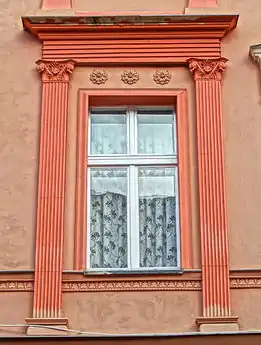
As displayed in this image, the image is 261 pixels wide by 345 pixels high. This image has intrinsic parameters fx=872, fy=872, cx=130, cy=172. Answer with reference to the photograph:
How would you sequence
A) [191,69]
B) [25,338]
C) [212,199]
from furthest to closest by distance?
[191,69], [212,199], [25,338]

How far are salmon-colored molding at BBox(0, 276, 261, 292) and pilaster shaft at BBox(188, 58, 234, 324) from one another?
0.51ft

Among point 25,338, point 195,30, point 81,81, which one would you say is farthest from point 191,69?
point 25,338

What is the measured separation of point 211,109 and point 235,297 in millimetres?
2280

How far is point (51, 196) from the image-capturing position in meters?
9.96

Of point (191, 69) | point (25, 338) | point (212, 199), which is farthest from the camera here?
point (191, 69)

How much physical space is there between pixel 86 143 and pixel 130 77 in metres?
1.01

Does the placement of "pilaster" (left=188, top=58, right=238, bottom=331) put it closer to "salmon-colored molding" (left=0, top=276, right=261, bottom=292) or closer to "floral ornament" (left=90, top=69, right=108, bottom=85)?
"salmon-colored molding" (left=0, top=276, right=261, bottom=292)

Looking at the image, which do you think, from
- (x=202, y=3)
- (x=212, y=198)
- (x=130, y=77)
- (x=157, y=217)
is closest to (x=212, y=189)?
(x=212, y=198)

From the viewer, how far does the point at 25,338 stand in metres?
9.06

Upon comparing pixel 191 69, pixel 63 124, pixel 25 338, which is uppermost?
pixel 191 69

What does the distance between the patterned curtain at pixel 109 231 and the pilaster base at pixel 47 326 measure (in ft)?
2.81

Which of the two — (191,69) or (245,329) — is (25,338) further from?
(191,69)

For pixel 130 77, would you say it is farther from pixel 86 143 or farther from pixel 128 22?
pixel 86 143

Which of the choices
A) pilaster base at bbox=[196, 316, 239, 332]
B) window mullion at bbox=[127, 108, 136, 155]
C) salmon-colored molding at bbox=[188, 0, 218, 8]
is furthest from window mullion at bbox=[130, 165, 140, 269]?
salmon-colored molding at bbox=[188, 0, 218, 8]
